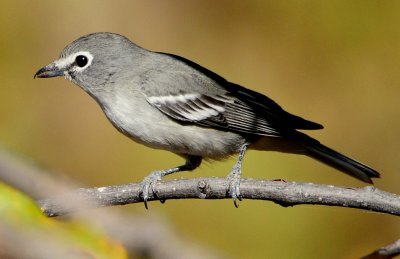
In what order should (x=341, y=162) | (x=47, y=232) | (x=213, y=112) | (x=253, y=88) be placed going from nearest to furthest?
(x=47, y=232) < (x=341, y=162) < (x=213, y=112) < (x=253, y=88)

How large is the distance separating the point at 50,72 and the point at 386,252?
335cm

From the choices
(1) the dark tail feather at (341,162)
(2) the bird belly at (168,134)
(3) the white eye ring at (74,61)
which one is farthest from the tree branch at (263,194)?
(3) the white eye ring at (74,61)

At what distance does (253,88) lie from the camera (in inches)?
190

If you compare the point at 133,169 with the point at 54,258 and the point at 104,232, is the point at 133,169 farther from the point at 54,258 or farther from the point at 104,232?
the point at 54,258

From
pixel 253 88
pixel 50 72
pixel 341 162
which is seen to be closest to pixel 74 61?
pixel 50 72

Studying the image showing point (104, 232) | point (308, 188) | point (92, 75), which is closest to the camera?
point (104, 232)

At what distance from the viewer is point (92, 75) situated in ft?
15.2

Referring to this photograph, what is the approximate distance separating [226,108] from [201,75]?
0.38m

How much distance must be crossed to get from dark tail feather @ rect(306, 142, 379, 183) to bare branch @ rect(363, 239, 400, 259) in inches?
87.2

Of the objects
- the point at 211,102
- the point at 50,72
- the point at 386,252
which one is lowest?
the point at 386,252

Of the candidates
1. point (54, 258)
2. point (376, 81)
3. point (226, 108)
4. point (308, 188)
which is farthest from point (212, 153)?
point (54, 258)

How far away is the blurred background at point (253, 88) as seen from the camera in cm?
433

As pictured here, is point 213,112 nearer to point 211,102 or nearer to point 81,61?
point 211,102

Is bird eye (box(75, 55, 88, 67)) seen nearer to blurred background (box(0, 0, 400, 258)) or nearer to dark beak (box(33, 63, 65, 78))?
dark beak (box(33, 63, 65, 78))
